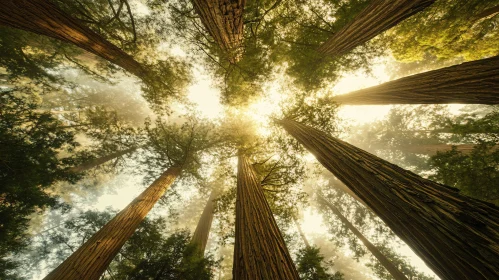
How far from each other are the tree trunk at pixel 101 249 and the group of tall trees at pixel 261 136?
0.09 feet

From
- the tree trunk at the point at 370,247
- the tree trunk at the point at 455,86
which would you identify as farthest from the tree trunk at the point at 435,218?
the tree trunk at the point at 370,247

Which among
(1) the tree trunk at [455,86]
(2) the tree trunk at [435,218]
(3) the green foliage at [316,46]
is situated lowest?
(2) the tree trunk at [435,218]

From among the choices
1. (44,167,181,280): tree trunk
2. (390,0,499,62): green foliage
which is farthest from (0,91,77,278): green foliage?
(390,0,499,62): green foliage

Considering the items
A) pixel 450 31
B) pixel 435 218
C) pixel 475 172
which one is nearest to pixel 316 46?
pixel 450 31

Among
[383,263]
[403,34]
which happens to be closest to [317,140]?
[403,34]

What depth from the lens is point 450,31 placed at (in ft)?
17.6

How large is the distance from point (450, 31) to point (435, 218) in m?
6.66

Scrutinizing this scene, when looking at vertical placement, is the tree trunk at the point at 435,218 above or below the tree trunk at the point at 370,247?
below

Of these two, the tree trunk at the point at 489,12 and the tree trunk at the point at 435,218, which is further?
the tree trunk at the point at 489,12

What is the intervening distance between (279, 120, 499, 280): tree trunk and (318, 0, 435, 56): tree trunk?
3.16 metres

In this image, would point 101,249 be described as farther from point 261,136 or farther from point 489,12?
point 489,12

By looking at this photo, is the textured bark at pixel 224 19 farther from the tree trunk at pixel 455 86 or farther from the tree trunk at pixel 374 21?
the tree trunk at pixel 455 86

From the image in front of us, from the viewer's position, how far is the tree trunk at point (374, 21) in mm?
3630

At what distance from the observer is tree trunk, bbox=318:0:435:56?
143 inches
